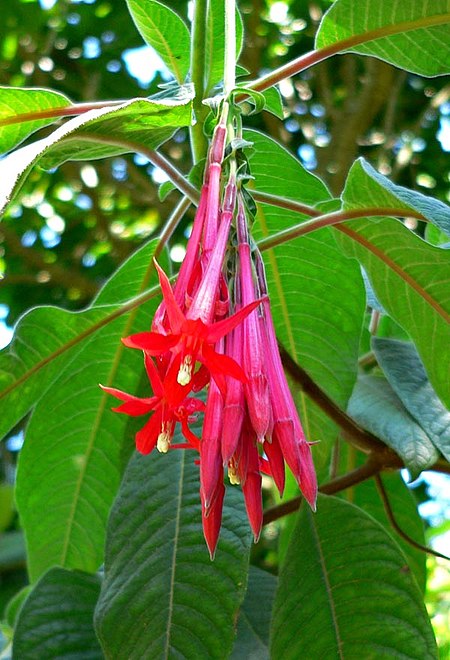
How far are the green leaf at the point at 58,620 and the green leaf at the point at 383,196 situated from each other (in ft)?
1.85

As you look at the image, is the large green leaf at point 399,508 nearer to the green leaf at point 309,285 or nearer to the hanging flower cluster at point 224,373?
the green leaf at point 309,285

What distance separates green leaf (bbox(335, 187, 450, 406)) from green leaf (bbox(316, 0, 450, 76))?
20 centimetres

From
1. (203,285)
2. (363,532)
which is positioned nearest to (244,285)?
(203,285)

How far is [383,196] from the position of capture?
867 millimetres

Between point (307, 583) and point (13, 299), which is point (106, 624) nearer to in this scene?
point (307, 583)

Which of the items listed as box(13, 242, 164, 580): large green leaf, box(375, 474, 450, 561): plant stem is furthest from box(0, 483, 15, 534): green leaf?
box(375, 474, 450, 561): plant stem

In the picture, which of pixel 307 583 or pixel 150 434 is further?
pixel 307 583

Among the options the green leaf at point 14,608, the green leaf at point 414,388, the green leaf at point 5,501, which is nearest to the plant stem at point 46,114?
the green leaf at point 414,388

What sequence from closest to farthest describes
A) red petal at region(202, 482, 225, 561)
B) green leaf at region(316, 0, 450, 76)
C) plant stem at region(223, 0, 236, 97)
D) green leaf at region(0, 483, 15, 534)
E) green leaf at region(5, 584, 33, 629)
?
red petal at region(202, 482, 225, 561) < plant stem at region(223, 0, 236, 97) < green leaf at region(316, 0, 450, 76) < green leaf at region(5, 584, 33, 629) < green leaf at region(0, 483, 15, 534)

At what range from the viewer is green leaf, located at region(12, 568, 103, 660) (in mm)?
979

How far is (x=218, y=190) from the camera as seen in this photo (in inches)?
27.8

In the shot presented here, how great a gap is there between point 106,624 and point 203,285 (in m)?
0.42

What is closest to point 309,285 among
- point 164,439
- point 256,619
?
point 256,619

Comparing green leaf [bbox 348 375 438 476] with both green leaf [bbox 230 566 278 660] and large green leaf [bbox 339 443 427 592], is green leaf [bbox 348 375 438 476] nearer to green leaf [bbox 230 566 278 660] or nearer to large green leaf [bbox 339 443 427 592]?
large green leaf [bbox 339 443 427 592]
